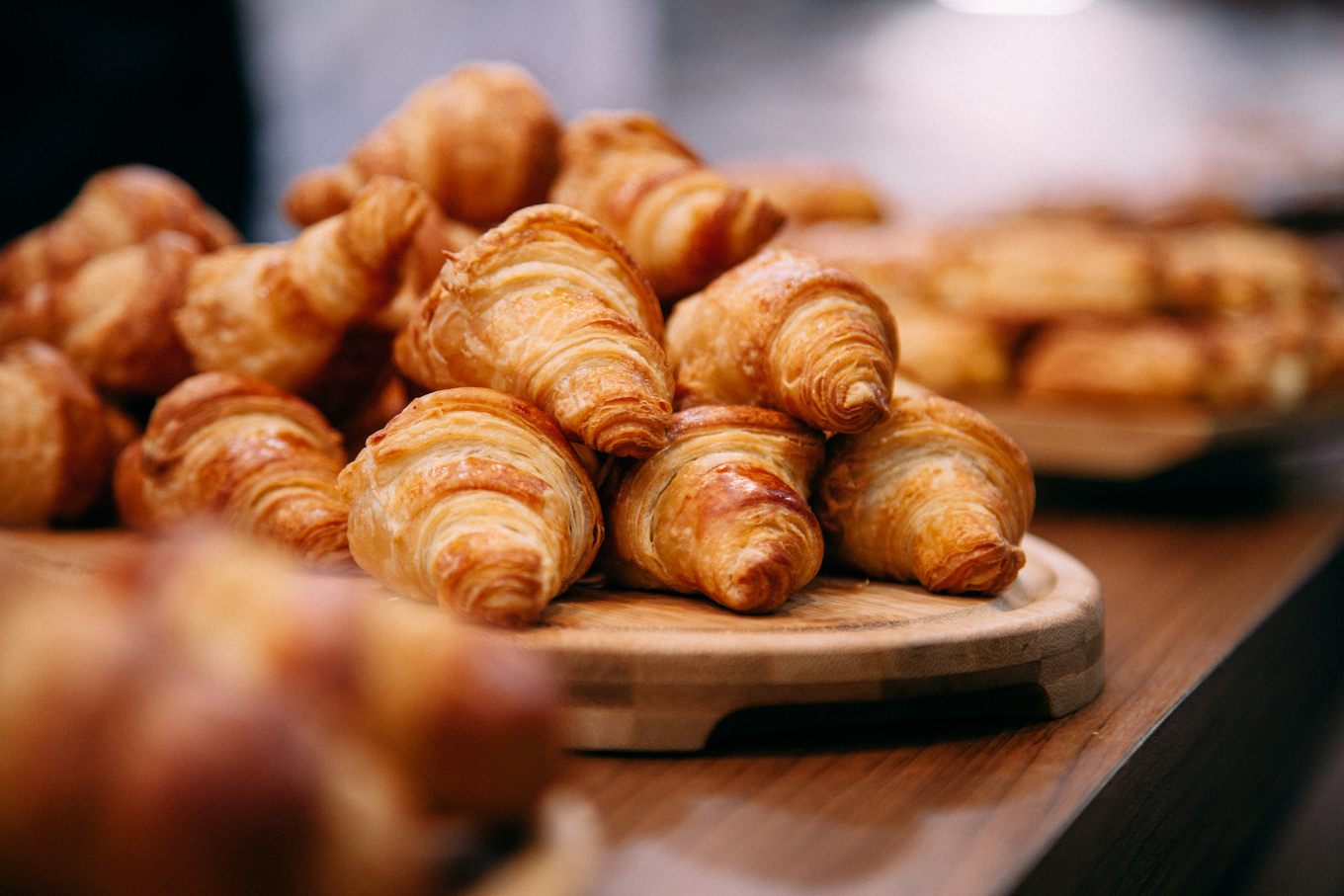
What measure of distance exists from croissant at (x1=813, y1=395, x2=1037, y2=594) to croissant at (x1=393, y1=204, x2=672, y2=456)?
0.23m

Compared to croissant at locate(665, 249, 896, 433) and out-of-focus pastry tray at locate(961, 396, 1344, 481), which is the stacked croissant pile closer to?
out-of-focus pastry tray at locate(961, 396, 1344, 481)

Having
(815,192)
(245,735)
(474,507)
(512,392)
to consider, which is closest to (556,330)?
(512,392)

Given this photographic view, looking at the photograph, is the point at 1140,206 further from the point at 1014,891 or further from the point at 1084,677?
the point at 1014,891

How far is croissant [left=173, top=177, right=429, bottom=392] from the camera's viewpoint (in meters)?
1.23

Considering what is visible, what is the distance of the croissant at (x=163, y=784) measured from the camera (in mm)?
414

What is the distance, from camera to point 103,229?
1680 millimetres

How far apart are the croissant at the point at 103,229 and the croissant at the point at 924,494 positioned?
107 cm

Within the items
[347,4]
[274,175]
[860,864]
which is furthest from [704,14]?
[860,864]

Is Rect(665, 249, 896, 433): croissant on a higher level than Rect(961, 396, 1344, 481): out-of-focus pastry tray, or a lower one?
higher

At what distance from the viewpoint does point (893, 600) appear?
1093 millimetres

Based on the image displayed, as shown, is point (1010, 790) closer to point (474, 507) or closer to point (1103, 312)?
point (474, 507)

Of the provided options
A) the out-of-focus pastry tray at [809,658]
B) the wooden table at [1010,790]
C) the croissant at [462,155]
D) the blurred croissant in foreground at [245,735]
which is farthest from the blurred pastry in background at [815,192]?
the blurred croissant in foreground at [245,735]

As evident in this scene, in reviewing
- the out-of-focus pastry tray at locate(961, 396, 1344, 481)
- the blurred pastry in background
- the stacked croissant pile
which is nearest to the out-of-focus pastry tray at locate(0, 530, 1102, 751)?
the out-of-focus pastry tray at locate(961, 396, 1344, 481)

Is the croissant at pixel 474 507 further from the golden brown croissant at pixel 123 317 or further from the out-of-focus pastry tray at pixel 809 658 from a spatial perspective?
the golden brown croissant at pixel 123 317
